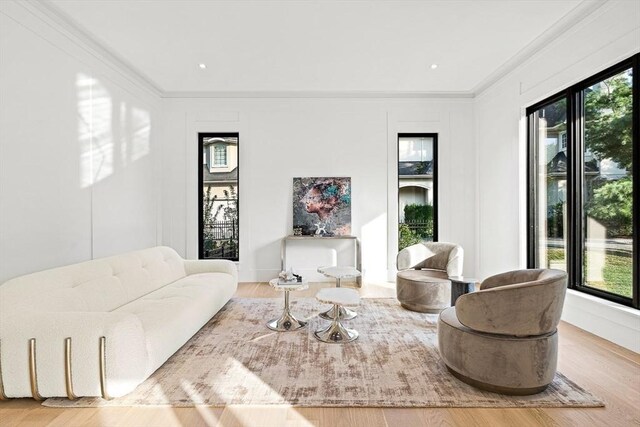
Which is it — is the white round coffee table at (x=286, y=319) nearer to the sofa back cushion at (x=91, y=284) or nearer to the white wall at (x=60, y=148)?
the sofa back cushion at (x=91, y=284)

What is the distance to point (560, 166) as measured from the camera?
12.8ft

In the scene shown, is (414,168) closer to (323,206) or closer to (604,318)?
(323,206)

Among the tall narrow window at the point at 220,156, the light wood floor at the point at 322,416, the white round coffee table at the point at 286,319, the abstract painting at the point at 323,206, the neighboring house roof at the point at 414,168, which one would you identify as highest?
the tall narrow window at the point at 220,156

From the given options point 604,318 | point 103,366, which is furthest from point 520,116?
point 103,366

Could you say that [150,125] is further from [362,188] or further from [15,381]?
[15,381]

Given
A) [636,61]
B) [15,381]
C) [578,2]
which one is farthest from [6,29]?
[636,61]

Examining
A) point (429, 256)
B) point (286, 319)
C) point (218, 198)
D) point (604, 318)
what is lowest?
point (286, 319)

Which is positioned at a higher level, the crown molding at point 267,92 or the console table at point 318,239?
the crown molding at point 267,92

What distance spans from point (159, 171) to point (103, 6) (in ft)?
8.98

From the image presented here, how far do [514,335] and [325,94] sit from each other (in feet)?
14.6

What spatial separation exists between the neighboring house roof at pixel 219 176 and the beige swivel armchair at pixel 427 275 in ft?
9.91

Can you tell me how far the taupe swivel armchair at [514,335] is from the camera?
6.86ft

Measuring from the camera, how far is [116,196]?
436 cm

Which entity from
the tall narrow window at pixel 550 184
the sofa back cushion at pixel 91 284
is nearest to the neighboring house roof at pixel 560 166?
the tall narrow window at pixel 550 184
